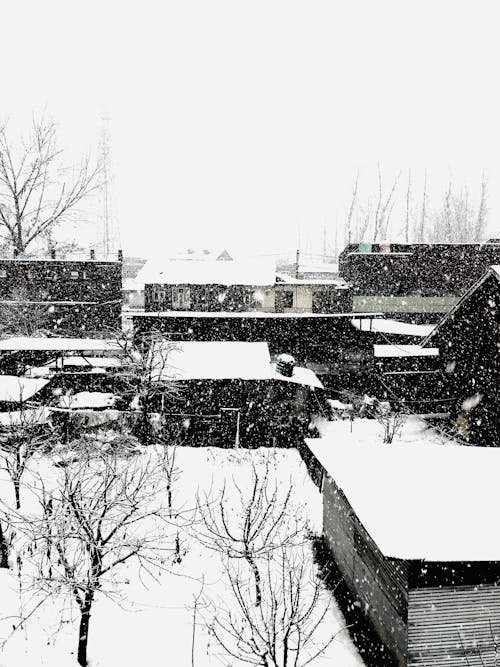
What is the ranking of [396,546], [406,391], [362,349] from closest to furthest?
[396,546], [406,391], [362,349]

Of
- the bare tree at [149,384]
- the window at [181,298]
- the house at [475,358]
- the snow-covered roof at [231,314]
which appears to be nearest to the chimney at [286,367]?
the bare tree at [149,384]

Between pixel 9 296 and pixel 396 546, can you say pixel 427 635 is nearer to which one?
pixel 396 546

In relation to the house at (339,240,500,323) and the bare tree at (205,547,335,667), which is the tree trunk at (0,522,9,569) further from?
the house at (339,240,500,323)

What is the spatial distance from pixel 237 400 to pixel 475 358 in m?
7.90

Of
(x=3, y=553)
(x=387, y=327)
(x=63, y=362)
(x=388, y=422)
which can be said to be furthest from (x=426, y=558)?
(x=387, y=327)

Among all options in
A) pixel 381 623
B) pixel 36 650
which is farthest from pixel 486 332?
pixel 36 650

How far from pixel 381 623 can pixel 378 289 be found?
2705cm

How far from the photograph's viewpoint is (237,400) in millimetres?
17953

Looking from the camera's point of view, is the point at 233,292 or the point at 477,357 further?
the point at 233,292

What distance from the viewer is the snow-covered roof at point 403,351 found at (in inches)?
912

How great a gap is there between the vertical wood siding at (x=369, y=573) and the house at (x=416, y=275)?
23.3 metres

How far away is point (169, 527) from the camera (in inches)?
460

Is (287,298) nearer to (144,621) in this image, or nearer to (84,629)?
(144,621)

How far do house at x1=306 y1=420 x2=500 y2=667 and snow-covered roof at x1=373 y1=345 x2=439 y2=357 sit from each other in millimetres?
14840
